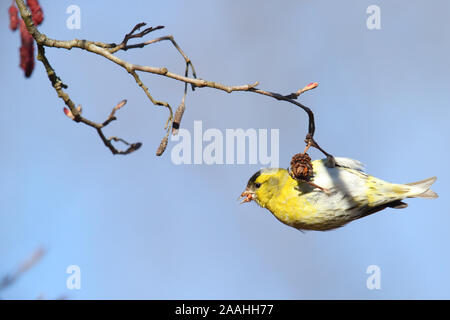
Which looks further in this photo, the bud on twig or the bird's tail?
the bird's tail

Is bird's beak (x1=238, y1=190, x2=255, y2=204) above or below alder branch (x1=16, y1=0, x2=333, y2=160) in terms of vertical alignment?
below

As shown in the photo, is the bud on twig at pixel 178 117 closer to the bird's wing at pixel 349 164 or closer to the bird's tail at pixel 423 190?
the bird's wing at pixel 349 164

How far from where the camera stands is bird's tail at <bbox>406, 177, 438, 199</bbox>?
7.05 feet

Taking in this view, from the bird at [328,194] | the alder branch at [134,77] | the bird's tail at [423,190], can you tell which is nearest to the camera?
the alder branch at [134,77]

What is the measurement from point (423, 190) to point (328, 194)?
1.55ft

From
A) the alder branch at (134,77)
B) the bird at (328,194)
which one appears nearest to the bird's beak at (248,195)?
the bird at (328,194)

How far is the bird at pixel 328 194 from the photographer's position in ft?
6.68

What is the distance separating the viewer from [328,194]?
79.5 inches

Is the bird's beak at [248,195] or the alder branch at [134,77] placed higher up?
the alder branch at [134,77]

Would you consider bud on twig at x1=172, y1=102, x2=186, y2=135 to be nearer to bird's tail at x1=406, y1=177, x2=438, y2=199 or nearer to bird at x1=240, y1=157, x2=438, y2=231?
bird at x1=240, y1=157, x2=438, y2=231

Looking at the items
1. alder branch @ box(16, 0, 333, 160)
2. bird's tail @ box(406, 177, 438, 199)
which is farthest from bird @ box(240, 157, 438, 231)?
alder branch @ box(16, 0, 333, 160)

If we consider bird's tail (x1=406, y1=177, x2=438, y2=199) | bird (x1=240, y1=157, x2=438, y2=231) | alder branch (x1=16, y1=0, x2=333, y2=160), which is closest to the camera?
alder branch (x1=16, y1=0, x2=333, y2=160)

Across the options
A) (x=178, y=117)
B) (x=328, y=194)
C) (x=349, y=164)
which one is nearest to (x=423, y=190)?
(x=349, y=164)

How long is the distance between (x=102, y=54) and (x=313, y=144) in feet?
2.47
